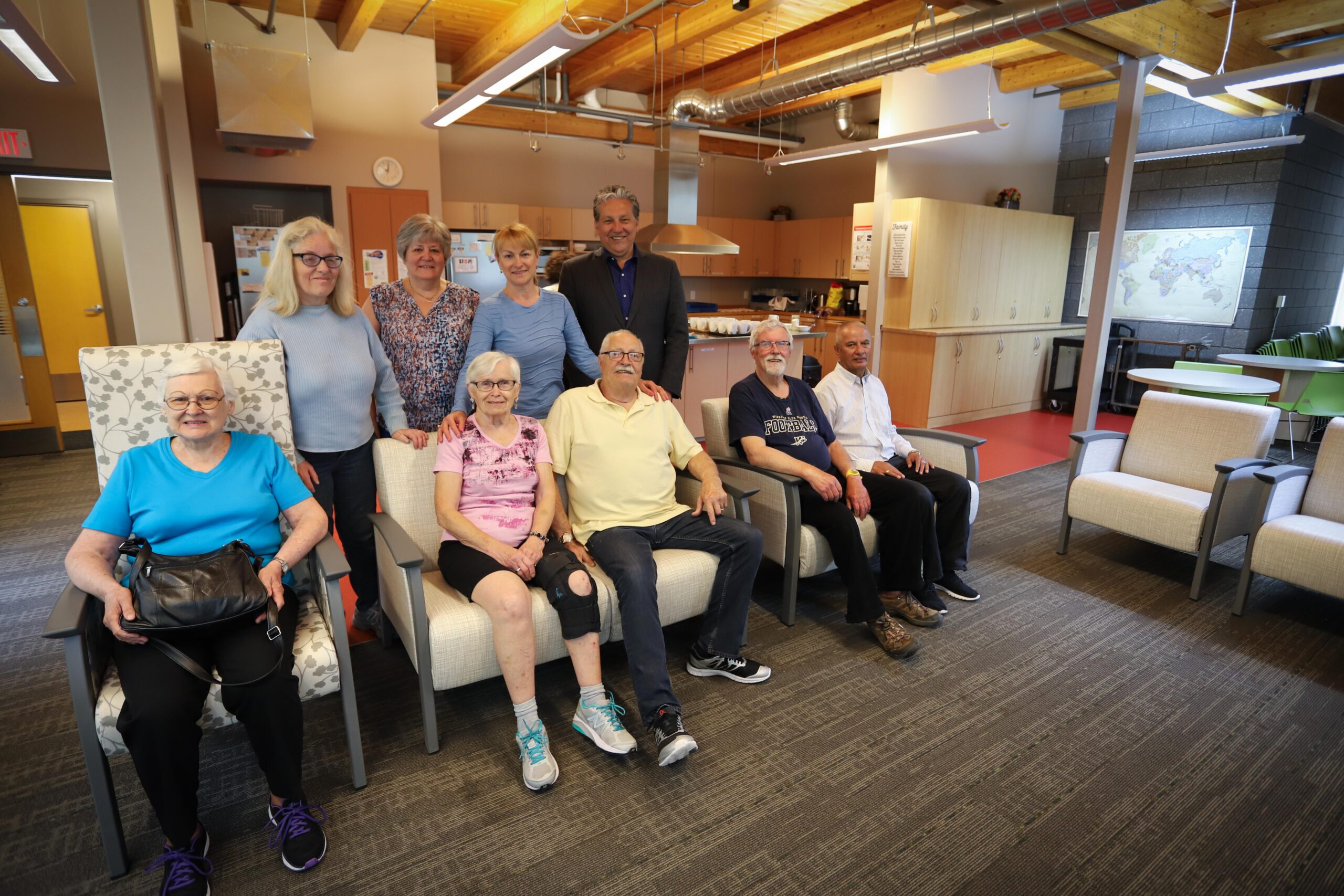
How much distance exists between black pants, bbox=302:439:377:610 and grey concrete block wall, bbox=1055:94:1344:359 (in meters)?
7.57

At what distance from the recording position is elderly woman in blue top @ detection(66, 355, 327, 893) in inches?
66.6

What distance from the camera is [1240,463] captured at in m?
3.26

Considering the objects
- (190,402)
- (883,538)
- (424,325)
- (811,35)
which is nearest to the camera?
(190,402)

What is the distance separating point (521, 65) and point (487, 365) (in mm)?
1989

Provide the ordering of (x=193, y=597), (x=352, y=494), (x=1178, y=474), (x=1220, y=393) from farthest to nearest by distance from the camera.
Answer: (x=1220, y=393) → (x=1178, y=474) → (x=352, y=494) → (x=193, y=597)

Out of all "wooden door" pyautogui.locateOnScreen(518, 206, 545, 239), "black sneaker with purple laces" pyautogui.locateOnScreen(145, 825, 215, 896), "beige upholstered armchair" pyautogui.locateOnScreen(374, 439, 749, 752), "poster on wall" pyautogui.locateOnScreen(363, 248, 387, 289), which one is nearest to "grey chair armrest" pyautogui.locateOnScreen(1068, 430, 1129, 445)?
"beige upholstered armchair" pyautogui.locateOnScreen(374, 439, 749, 752)

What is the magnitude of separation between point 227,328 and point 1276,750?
24.0ft

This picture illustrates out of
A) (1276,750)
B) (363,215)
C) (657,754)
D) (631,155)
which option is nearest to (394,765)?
(657,754)

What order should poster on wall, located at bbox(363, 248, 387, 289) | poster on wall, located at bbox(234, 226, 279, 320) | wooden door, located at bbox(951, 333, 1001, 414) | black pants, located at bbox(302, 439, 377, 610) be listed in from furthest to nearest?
1. wooden door, located at bbox(951, 333, 1001, 414)
2. poster on wall, located at bbox(363, 248, 387, 289)
3. poster on wall, located at bbox(234, 226, 279, 320)
4. black pants, located at bbox(302, 439, 377, 610)

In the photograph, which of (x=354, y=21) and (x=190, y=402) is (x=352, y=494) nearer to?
(x=190, y=402)

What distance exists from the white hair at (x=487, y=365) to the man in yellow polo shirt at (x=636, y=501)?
0.32 m

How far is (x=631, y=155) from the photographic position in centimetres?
904

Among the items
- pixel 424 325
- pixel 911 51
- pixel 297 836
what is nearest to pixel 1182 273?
pixel 911 51

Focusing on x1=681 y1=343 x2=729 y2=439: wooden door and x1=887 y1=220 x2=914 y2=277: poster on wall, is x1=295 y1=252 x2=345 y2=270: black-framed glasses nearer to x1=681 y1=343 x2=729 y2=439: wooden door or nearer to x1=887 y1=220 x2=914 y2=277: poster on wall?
x1=681 y1=343 x2=729 y2=439: wooden door
